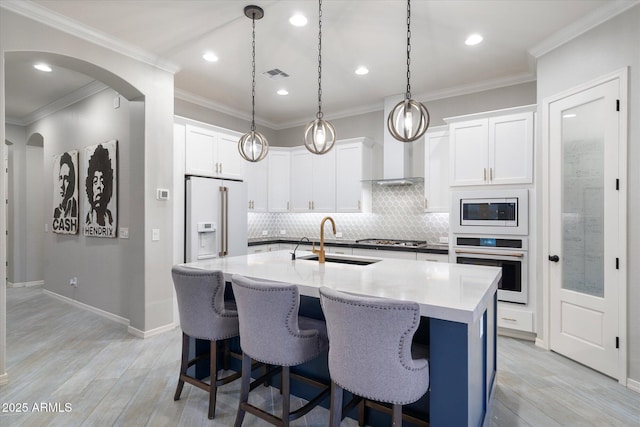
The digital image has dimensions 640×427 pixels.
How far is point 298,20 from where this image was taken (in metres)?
2.99

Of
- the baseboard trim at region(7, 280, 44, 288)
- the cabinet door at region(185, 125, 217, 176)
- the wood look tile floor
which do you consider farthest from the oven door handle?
the baseboard trim at region(7, 280, 44, 288)

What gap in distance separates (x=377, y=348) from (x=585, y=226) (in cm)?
274

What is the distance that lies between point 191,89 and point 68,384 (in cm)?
370

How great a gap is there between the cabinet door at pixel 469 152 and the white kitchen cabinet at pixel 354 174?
1380mm

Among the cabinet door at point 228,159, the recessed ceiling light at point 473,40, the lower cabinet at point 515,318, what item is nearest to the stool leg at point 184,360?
the cabinet door at point 228,159

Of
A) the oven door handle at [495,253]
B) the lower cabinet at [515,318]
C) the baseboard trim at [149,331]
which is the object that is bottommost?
the baseboard trim at [149,331]

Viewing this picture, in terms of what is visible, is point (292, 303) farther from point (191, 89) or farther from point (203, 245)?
point (191, 89)

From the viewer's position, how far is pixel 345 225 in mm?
5672

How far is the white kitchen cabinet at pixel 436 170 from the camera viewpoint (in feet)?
14.5

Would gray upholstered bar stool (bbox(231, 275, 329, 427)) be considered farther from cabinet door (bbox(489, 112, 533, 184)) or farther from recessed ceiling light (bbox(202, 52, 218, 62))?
cabinet door (bbox(489, 112, 533, 184))

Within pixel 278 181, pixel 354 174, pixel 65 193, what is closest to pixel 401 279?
pixel 354 174

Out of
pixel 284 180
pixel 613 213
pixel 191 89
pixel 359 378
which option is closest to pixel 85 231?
pixel 191 89

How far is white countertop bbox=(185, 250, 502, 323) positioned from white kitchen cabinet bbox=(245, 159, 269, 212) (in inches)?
102

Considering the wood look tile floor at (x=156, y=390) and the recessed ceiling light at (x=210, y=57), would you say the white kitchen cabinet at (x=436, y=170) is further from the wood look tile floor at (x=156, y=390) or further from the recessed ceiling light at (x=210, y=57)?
the recessed ceiling light at (x=210, y=57)
